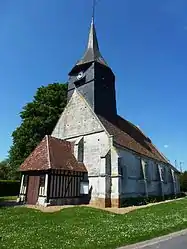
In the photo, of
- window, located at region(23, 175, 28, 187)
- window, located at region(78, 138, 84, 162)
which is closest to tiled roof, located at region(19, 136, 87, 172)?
window, located at region(78, 138, 84, 162)

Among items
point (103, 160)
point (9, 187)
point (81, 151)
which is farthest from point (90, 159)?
point (9, 187)

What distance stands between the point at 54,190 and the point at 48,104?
15.8 meters

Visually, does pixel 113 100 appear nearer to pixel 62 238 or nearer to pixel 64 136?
pixel 64 136

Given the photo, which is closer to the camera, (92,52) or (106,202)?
(106,202)

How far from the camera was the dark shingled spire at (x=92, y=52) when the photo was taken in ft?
79.4

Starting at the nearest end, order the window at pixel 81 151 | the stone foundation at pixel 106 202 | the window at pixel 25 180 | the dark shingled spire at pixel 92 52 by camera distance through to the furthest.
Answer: the stone foundation at pixel 106 202 < the window at pixel 25 180 < the window at pixel 81 151 < the dark shingled spire at pixel 92 52

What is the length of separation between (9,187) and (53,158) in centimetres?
1276

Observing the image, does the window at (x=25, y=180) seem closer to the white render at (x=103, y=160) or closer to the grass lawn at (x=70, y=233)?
the white render at (x=103, y=160)

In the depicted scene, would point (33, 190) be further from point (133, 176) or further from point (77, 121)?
point (133, 176)

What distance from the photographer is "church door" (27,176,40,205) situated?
17.6 meters

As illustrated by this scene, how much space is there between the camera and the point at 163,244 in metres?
7.06

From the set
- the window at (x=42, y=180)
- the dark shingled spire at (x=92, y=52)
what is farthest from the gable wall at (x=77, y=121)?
the window at (x=42, y=180)

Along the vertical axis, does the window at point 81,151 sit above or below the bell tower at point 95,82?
below

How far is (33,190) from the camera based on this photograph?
58.8 ft
